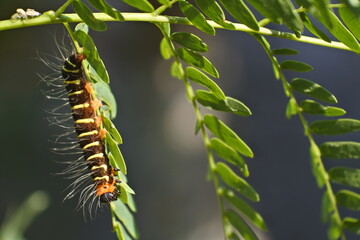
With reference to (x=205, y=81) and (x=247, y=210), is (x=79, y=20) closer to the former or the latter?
(x=205, y=81)

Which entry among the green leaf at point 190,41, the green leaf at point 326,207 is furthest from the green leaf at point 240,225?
the green leaf at point 190,41

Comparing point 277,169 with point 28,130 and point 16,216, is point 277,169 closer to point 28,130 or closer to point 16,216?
point 28,130

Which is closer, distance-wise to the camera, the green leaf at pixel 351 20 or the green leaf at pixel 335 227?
the green leaf at pixel 351 20

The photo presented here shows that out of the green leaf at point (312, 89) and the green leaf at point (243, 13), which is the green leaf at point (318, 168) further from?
the green leaf at point (243, 13)

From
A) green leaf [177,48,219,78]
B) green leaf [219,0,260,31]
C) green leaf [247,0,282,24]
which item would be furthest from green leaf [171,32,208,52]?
green leaf [247,0,282,24]

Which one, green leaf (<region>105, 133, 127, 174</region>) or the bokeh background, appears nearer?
green leaf (<region>105, 133, 127, 174</region>)

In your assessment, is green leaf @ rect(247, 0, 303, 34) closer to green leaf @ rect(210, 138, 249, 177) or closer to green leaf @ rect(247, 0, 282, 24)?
green leaf @ rect(247, 0, 282, 24)
